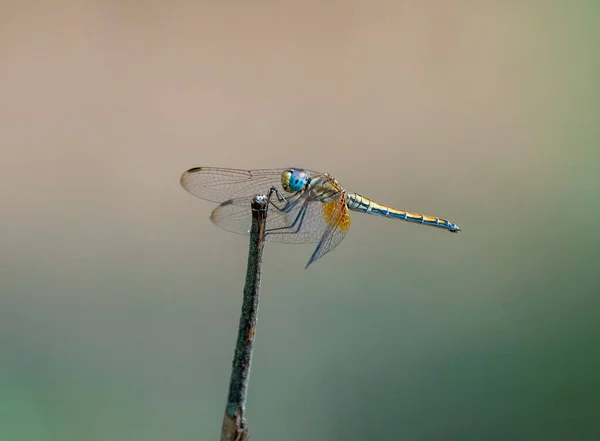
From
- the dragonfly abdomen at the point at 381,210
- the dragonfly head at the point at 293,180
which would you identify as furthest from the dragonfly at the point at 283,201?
the dragonfly abdomen at the point at 381,210

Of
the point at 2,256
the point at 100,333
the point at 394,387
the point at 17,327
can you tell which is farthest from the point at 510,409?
the point at 2,256

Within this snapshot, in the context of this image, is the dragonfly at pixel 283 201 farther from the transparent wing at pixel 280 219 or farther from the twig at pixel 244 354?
the twig at pixel 244 354

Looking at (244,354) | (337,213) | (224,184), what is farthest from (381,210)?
(244,354)

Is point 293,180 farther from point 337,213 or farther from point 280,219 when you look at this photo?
point 337,213

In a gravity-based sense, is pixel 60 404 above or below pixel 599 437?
below

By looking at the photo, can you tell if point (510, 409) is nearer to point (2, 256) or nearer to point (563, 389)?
point (563, 389)

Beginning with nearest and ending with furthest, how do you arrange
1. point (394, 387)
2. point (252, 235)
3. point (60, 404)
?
1. point (252, 235)
2. point (60, 404)
3. point (394, 387)
